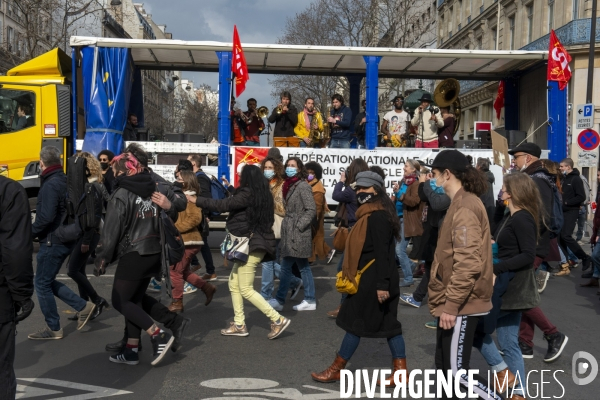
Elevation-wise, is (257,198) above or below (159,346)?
above

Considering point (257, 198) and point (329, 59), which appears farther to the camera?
point (329, 59)

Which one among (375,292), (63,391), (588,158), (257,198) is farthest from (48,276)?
(588,158)

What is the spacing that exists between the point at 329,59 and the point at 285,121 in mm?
1619

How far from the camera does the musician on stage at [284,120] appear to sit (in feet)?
42.8

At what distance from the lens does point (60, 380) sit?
508 cm

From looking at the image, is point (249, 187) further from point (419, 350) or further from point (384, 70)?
point (384, 70)

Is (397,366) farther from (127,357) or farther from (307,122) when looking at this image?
(307,122)

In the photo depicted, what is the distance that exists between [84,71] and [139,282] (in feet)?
23.7

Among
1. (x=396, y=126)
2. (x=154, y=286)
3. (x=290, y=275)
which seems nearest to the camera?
(x=290, y=275)

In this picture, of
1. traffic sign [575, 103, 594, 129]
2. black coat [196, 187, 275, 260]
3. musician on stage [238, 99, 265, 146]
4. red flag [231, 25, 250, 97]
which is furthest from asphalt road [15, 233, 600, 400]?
traffic sign [575, 103, 594, 129]

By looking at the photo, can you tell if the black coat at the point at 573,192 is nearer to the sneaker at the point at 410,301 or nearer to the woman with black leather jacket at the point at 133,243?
the sneaker at the point at 410,301

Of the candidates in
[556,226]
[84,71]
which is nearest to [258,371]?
[556,226]

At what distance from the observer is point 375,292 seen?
193 inches

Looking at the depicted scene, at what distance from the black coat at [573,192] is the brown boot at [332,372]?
744cm
